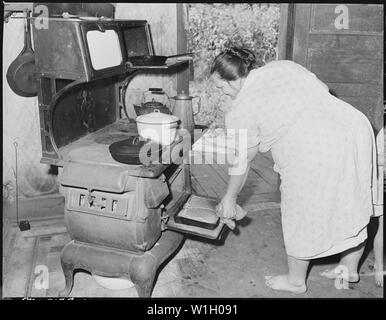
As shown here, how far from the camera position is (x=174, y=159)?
2229 millimetres

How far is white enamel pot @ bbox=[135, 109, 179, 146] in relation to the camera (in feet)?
7.11

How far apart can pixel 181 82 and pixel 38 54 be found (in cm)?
147

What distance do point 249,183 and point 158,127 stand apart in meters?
2.35

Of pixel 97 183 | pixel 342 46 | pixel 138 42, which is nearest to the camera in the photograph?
pixel 97 183

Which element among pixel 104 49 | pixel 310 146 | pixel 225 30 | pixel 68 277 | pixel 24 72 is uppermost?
pixel 225 30

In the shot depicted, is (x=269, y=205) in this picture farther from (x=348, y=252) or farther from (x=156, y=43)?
(x=156, y=43)

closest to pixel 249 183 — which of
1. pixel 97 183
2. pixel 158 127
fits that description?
pixel 158 127

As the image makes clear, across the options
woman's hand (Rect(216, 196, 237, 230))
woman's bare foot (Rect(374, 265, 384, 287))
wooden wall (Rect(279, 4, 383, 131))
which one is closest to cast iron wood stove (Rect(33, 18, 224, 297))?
woman's hand (Rect(216, 196, 237, 230))

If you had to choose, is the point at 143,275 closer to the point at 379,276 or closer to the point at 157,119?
the point at 157,119

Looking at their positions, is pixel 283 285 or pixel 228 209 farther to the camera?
pixel 283 285

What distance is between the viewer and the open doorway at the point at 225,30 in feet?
27.0

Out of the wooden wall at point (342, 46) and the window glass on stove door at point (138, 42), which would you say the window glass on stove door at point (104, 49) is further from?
the wooden wall at point (342, 46)

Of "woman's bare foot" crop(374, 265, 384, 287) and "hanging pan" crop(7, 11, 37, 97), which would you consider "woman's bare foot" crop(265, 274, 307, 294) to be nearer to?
"woman's bare foot" crop(374, 265, 384, 287)

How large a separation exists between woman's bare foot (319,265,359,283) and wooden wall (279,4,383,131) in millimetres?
1349
